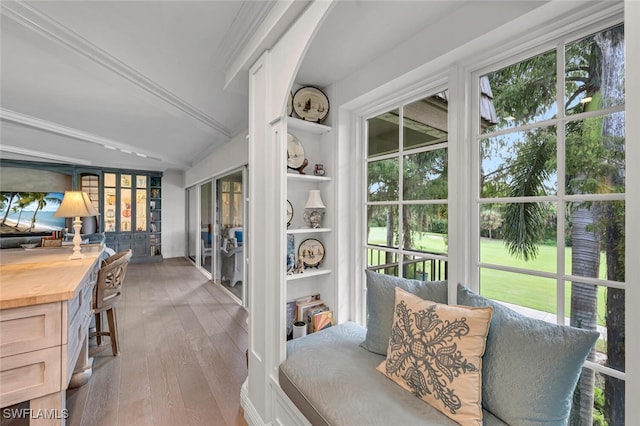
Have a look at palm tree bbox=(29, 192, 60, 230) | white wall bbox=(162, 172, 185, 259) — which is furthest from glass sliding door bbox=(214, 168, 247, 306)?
palm tree bbox=(29, 192, 60, 230)

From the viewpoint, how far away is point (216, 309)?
3.88 meters

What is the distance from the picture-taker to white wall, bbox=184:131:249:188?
12.3ft

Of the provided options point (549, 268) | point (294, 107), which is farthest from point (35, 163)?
point (549, 268)

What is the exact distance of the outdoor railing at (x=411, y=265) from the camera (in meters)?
1.79

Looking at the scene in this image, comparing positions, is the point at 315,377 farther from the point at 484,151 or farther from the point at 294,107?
the point at 294,107

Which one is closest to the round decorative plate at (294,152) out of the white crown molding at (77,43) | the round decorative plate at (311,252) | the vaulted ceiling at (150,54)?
the vaulted ceiling at (150,54)

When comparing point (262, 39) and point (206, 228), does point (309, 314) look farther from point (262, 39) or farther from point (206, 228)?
point (206, 228)

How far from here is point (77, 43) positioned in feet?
6.07

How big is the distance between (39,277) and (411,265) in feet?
7.77

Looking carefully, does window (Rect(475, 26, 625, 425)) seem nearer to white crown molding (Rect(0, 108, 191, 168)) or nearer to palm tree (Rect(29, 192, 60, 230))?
white crown molding (Rect(0, 108, 191, 168))

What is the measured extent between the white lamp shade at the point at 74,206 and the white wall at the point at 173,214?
5.05 m

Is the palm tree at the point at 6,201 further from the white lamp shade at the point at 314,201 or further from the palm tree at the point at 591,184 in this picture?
the palm tree at the point at 591,184

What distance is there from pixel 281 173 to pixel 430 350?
1.13 metres

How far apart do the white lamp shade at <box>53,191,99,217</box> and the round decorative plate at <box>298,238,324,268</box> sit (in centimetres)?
215
